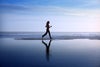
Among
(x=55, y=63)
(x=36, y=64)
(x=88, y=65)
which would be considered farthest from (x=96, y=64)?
(x=36, y=64)

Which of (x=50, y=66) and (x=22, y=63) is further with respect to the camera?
(x=22, y=63)

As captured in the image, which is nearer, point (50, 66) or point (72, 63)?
point (50, 66)

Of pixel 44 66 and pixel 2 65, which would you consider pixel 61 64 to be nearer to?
pixel 44 66

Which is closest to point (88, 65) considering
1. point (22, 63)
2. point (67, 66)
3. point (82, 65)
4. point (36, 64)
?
point (82, 65)

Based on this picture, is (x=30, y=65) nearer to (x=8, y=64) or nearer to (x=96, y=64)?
(x=8, y=64)

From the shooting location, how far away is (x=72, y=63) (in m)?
4.31

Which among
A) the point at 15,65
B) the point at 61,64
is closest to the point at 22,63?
the point at 15,65

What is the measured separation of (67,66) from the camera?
4023mm

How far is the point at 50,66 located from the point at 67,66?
0.34 meters

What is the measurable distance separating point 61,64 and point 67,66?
0.70ft

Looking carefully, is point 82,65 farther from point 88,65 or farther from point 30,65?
point 30,65

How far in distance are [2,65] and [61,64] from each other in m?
1.19

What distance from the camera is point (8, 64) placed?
4180mm

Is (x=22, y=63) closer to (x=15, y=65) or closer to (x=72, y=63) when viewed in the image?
(x=15, y=65)
